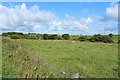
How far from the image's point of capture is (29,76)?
4387mm

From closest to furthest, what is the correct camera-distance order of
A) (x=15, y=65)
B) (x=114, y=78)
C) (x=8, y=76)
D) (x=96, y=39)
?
(x=8, y=76), (x=15, y=65), (x=114, y=78), (x=96, y=39)

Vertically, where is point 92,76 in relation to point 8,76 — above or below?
below

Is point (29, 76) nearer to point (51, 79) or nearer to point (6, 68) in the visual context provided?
point (51, 79)

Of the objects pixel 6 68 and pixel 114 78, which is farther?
pixel 114 78

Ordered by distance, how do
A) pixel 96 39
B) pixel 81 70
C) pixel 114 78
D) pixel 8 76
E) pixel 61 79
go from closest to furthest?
pixel 8 76
pixel 61 79
pixel 114 78
pixel 81 70
pixel 96 39

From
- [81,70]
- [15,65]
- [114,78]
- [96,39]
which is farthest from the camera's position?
[96,39]

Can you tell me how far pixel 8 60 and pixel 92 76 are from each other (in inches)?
177

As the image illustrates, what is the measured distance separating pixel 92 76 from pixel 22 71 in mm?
3461

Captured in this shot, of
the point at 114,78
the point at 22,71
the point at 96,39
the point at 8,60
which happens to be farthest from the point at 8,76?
the point at 96,39

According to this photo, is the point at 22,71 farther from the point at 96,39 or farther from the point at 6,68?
the point at 96,39

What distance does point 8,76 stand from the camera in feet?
14.4

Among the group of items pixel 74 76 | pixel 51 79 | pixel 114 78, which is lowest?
pixel 114 78

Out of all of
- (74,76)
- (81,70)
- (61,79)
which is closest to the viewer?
(74,76)

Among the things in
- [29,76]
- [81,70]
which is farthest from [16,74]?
[81,70]
